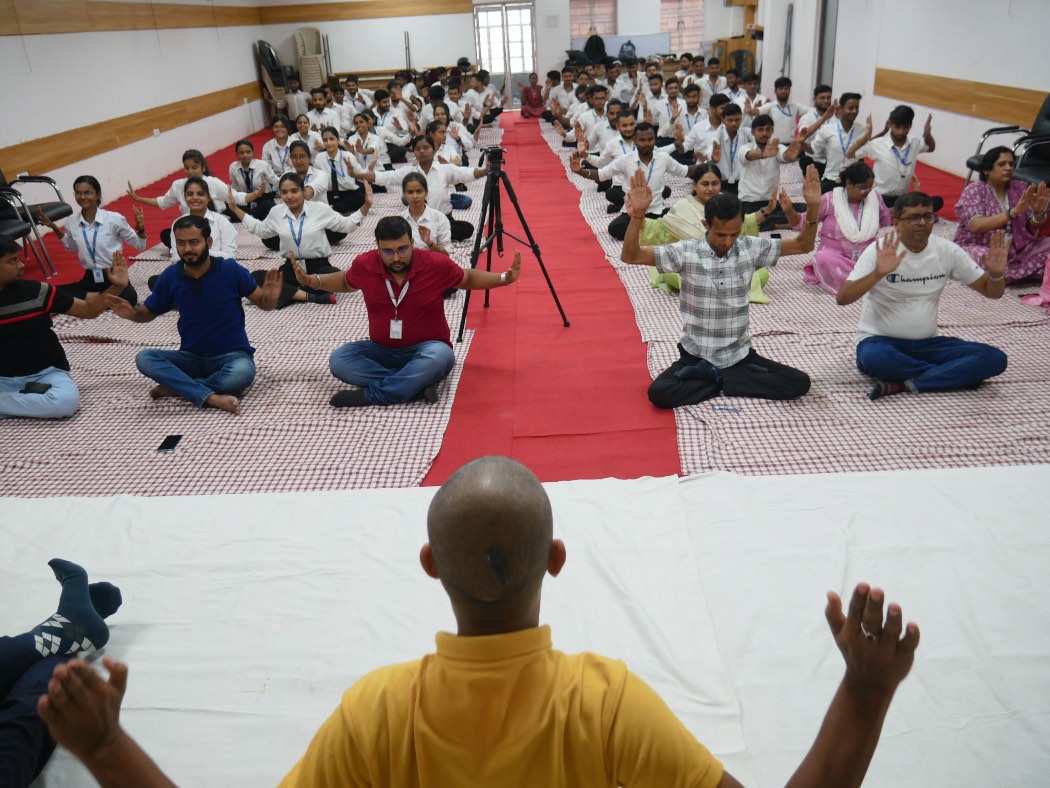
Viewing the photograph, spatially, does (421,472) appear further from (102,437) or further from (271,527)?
(102,437)

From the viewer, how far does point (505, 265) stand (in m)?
6.04

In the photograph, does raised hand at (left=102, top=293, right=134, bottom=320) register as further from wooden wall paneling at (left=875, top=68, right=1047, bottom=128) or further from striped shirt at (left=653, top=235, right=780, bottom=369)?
wooden wall paneling at (left=875, top=68, right=1047, bottom=128)

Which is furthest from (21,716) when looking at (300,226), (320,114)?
(320,114)

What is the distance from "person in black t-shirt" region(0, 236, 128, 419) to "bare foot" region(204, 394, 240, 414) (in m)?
0.62

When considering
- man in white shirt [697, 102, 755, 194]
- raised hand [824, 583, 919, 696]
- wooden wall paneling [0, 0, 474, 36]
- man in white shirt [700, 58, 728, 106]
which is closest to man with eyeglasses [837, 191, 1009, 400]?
raised hand [824, 583, 919, 696]

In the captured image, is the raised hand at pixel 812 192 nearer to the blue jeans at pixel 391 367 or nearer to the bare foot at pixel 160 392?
the blue jeans at pixel 391 367

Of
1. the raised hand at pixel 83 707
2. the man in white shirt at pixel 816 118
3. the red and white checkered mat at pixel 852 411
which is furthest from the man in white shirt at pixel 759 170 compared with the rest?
the raised hand at pixel 83 707

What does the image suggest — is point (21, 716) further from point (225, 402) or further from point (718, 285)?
point (718, 285)

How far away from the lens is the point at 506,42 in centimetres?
1720

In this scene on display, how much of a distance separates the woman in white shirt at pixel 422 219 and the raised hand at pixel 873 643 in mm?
4110

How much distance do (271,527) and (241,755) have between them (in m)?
0.96

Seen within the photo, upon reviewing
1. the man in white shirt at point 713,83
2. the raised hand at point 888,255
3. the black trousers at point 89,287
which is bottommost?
the black trousers at point 89,287

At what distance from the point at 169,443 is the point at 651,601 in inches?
90.4

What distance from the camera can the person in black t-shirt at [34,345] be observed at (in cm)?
366
